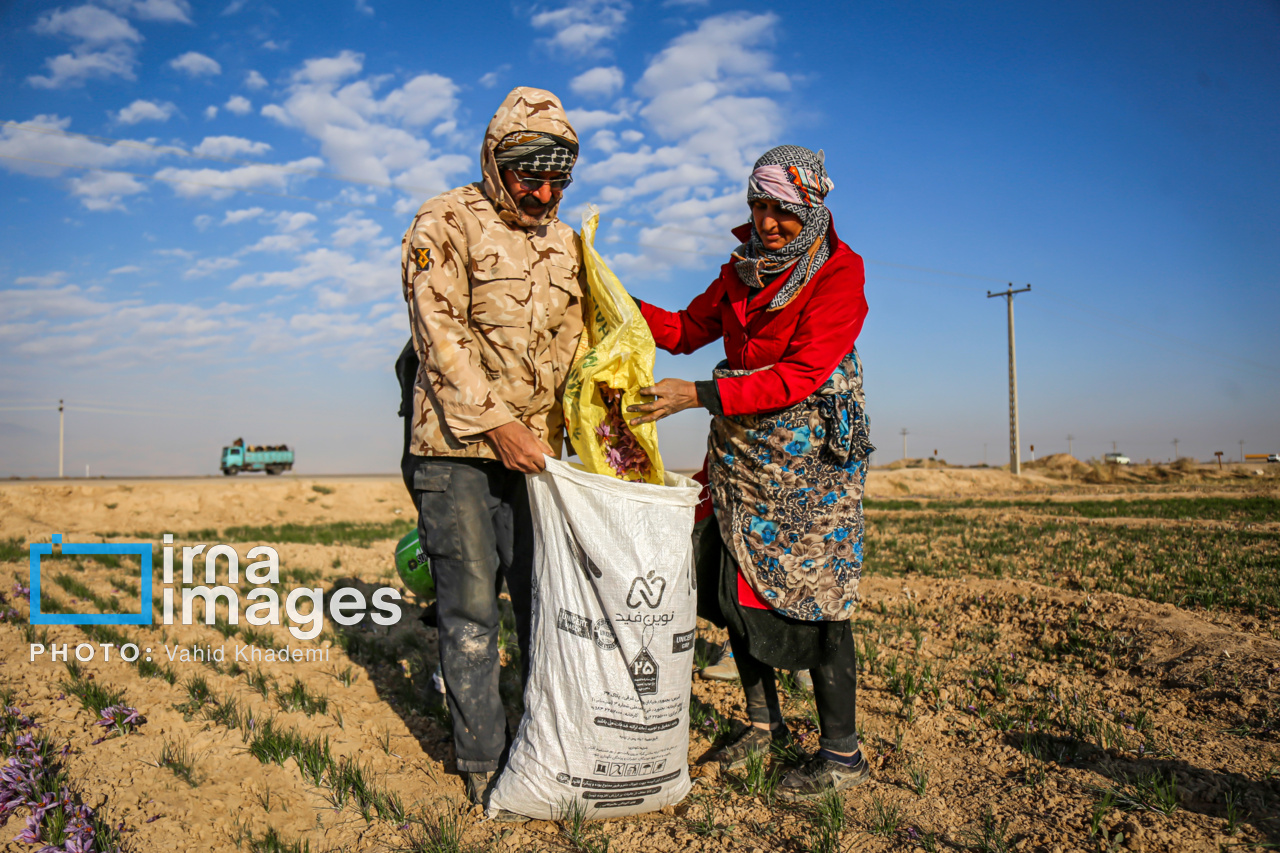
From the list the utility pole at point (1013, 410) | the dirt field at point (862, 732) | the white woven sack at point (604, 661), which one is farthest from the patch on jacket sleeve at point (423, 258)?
the utility pole at point (1013, 410)

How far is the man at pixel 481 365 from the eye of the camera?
7.89 feet

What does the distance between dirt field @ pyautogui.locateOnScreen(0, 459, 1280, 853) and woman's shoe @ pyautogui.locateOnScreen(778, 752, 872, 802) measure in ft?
0.16

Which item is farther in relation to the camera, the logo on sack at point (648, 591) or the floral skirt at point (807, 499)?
the floral skirt at point (807, 499)

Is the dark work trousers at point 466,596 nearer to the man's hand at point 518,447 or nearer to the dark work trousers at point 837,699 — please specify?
the man's hand at point 518,447

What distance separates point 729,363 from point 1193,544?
742 cm

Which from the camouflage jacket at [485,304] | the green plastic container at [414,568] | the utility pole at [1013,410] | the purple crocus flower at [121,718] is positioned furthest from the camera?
the utility pole at [1013,410]

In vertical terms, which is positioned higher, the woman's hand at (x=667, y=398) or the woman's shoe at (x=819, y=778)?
the woman's hand at (x=667, y=398)

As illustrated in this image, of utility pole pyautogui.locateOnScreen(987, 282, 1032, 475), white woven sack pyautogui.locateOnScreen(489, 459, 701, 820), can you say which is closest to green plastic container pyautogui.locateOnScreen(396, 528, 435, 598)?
white woven sack pyautogui.locateOnScreen(489, 459, 701, 820)

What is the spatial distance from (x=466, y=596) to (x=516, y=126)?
5.32 ft

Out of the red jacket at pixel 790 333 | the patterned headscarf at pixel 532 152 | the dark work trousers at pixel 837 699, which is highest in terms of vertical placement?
the patterned headscarf at pixel 532 152

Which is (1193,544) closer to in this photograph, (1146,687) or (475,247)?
(1146,687)

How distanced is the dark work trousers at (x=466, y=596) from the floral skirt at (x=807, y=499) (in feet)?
3.01

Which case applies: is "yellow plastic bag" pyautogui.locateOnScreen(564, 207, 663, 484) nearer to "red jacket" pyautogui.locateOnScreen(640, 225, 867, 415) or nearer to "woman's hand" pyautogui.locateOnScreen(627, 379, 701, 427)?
"woman's hand" pyautogui.locateOnScreen(627, 379, 701, 427)

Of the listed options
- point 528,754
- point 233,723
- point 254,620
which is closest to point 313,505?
point 254,620
